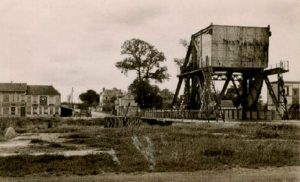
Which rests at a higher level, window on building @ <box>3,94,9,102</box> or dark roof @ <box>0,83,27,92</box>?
dark roof @ <box>0,83,27,92</box>

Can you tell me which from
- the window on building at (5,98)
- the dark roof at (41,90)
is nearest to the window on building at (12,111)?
the window on building at (5,98)

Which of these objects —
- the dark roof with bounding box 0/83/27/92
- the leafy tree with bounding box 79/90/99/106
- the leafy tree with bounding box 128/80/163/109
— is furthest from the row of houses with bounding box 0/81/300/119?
the leafy tree with bounding box 79/90/99/106

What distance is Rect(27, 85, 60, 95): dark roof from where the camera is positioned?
82625 mm

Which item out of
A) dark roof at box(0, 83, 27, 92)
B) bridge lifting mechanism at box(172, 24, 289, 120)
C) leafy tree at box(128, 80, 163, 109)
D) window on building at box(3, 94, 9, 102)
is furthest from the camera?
dark roof at box(0, 83, 27, 92)

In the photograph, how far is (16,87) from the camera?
81.6 metres

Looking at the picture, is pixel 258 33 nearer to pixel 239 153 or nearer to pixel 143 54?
pixel 239 153

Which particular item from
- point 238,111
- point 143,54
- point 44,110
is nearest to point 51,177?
point 238,111

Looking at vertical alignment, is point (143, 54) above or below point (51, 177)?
above

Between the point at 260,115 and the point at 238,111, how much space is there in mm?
2057

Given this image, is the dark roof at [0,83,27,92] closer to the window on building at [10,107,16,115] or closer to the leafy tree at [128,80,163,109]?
the window on building at [10,107,16,115]

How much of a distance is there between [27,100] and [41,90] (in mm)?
3488

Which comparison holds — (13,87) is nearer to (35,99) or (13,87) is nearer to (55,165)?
(35,99)

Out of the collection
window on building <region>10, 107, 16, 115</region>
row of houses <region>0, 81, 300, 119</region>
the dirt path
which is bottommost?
the dirt path

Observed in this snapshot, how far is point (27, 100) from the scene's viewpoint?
267ft
